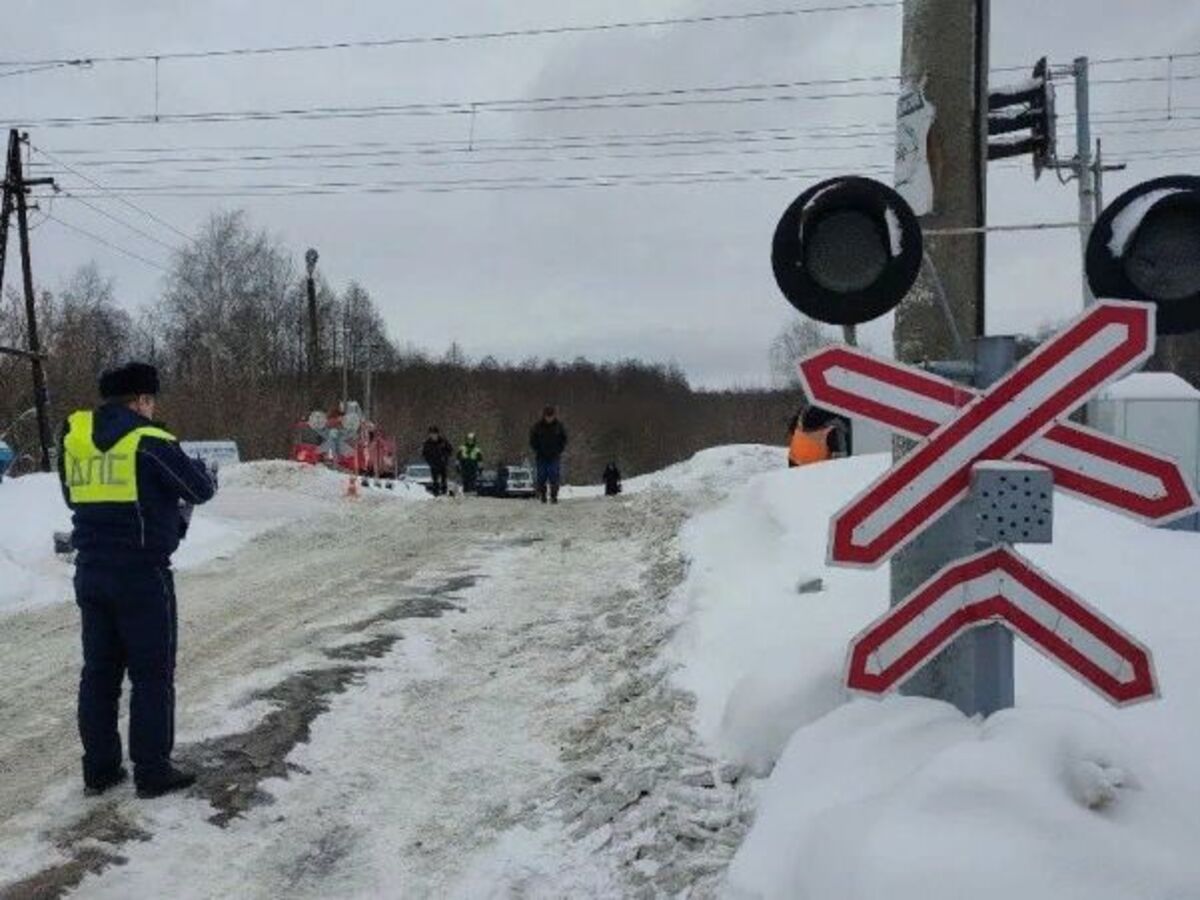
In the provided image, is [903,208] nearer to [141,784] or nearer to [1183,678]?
[1183,678]

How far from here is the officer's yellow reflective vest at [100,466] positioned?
14.9 ft

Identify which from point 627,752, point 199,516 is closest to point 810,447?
point 199,516

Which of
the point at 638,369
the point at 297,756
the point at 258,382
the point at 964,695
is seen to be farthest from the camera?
the point at 638,369

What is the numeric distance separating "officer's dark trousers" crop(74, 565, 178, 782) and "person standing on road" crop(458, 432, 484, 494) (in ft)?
78.9

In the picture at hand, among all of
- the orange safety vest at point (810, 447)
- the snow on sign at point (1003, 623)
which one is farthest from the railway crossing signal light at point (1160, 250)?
the orange safety vest at point (810, 447)

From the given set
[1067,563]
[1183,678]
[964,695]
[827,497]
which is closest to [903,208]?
[964,695]

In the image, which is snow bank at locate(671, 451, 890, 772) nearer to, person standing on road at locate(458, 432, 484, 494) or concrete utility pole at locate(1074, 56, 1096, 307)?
concrete utility pole at locate(1074, 56, 1096, 307)

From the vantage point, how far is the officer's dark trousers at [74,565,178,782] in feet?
14.8

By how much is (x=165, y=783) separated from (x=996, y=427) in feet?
11.3

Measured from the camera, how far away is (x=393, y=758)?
16.5ft

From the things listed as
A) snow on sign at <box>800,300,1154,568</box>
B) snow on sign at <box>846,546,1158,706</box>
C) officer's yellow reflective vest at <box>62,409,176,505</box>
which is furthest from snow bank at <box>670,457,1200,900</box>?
officer's yellow reflective vest at <box>62,409,176,505</box>

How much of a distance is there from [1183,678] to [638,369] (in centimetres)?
12663

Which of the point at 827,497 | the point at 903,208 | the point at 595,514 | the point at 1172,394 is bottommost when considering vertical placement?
the point at 595,514

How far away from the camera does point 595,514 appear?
15.9 meters
